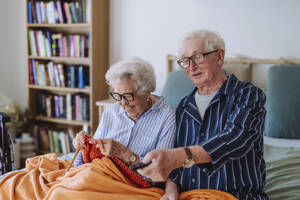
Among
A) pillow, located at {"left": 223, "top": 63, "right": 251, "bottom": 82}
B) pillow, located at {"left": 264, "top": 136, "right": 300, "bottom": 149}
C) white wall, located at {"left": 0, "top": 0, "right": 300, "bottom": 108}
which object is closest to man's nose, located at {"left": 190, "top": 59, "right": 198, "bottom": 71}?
pillow, located at {"left": 264, "top": 136, "right": 300, "bottom": 149}

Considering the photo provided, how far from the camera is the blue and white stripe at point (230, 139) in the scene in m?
1.00

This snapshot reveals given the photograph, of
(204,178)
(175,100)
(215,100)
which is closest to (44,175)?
(204,178)

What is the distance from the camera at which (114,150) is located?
1227 mm

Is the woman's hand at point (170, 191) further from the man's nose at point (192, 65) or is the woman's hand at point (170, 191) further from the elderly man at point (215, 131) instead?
the man's nose at point (192, 65)

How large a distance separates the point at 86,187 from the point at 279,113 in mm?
1555

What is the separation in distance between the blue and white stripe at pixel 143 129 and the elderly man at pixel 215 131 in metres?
0.05

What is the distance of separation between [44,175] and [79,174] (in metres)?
0.29

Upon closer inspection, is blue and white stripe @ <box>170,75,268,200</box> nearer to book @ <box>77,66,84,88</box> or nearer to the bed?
the bed

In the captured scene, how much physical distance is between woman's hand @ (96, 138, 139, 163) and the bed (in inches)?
27.8

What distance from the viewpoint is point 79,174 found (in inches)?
44.4

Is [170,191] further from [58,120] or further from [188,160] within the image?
[58,120]

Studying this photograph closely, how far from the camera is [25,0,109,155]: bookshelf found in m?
3.02

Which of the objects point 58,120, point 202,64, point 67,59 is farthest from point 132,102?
point 67,59

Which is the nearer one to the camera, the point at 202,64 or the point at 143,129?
the point at 202,64
